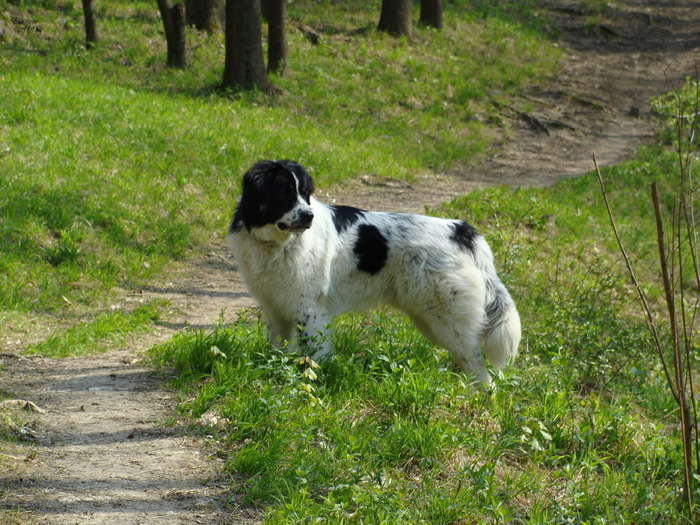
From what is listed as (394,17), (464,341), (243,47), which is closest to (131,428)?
(464,341)

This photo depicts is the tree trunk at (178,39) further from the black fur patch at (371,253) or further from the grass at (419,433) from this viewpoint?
the black fur patch at (371,253)

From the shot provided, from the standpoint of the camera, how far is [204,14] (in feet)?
54.3

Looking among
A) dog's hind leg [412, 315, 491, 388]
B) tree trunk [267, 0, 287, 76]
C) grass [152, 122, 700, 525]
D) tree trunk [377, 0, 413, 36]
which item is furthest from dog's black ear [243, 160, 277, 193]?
tree trunk [377, 0, 413, 36]

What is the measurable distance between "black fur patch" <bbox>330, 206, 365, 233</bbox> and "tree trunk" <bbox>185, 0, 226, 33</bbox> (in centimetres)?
1201

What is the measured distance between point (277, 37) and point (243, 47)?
175 cm

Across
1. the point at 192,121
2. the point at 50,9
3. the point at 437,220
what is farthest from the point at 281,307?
the point at 50,9

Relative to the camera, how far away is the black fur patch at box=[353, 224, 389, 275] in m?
5.70

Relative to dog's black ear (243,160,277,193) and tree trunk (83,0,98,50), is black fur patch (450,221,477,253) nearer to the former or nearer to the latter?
dog's black ear (243,160,277,193)

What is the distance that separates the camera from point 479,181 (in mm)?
13961

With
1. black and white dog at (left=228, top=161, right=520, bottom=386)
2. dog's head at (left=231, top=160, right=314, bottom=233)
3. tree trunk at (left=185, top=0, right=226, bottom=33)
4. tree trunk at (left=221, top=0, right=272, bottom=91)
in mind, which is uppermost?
tree trunk at (left=185, top=0, right=226, bottom=33)

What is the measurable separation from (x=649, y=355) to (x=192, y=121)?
7763 mm

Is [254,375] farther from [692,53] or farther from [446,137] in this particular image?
[692,53]

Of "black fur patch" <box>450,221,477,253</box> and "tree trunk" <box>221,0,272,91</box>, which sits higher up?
"tree trunk" <box>221,0,272,91</box>

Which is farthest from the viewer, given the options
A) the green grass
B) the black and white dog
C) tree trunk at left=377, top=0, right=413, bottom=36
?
tree trunk at left=377, top=0, right=413, bottom=36
